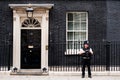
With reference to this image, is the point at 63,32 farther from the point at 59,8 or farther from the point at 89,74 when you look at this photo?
the point at 89,74

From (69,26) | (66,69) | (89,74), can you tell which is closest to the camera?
(89,74)

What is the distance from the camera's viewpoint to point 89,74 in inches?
738

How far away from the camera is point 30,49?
74.8ft

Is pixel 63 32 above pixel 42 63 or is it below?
above

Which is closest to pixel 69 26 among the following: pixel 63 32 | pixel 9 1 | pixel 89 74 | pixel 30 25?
pixel 63 32

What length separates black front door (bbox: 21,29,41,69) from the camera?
2281 centimetres

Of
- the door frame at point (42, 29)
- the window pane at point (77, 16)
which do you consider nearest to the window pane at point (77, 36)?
the window pane at point (77, 16)

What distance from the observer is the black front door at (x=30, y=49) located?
22.8 metres

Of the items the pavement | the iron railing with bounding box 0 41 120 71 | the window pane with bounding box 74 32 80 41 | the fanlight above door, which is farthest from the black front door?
the pavement

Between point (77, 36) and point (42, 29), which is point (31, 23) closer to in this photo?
point (42, 29)

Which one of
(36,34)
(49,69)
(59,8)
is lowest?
(49,69)

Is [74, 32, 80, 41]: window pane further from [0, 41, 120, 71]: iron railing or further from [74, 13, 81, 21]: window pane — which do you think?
[74, 13, 81, 21]: window pane

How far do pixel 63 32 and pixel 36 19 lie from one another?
1.65m

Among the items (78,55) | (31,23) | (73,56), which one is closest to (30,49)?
(31,23)
